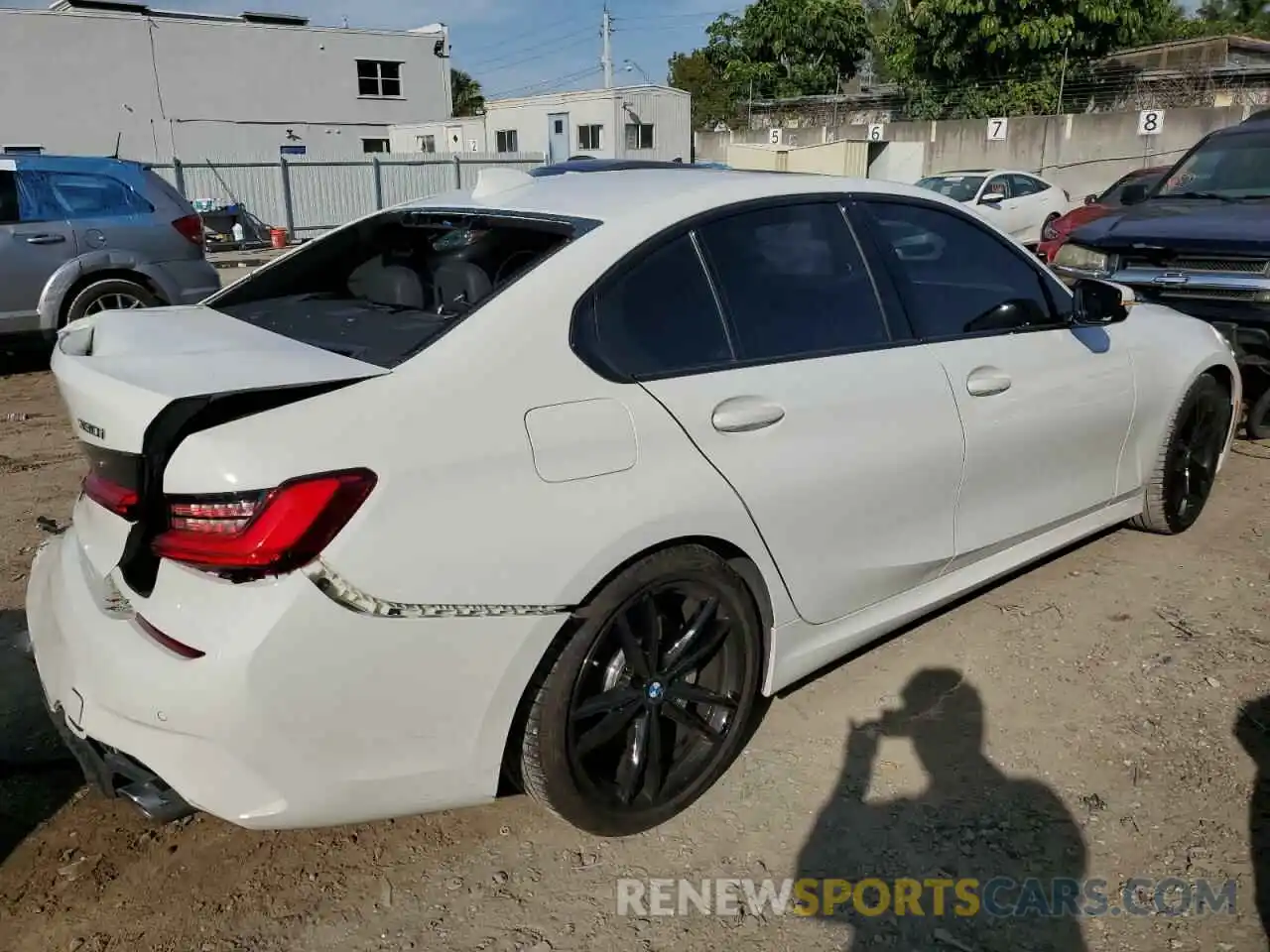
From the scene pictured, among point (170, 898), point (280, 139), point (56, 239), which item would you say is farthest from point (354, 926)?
point (280, 139)

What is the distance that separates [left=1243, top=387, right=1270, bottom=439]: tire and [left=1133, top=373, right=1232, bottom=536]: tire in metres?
1.27

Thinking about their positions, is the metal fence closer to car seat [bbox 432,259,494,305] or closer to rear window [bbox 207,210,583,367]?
rear window [bbox 207,210,583,367]

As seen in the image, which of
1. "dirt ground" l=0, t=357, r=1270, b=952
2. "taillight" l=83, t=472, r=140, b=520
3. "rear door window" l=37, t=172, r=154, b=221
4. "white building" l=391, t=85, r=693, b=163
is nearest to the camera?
"taillight" l=83, t=472, r=140, b=520

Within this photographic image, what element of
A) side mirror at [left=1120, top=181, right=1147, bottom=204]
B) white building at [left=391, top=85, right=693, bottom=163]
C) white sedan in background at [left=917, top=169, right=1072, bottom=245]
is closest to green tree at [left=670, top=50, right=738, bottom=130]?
white building at [left=391, top=85, right=693, bottom=163]

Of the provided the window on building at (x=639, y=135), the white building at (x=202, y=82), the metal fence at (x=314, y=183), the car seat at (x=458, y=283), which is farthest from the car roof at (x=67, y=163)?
the white building at (x=202, y=82)

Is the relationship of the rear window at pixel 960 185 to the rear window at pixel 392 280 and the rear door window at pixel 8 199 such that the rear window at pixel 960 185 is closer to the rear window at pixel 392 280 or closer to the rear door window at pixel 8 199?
the rear door window at pixel 8 199

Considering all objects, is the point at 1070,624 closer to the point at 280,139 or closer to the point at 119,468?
the point at 119,468

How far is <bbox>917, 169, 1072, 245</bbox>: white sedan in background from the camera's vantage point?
15906 mm

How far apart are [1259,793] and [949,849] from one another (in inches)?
37.8

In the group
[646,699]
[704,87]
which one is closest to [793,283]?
[646,699]

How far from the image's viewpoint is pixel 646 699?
2.57 metres

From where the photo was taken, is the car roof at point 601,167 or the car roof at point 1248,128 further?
the car roof at point 1248,128

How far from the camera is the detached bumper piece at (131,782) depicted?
2.16m

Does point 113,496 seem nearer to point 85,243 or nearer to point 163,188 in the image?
point 85,243
